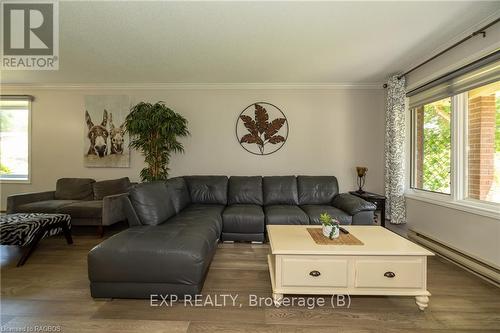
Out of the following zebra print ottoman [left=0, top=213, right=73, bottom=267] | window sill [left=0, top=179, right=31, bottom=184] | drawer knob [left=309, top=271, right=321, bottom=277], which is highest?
window sill [left=0, top=179, right=31, bottom=184]

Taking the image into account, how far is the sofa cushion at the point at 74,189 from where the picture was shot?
3855 mm

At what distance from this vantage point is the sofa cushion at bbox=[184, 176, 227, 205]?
3.70 meters

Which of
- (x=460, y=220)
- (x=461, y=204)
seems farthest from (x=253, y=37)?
(x=460, y=220)

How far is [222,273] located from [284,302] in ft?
2.40

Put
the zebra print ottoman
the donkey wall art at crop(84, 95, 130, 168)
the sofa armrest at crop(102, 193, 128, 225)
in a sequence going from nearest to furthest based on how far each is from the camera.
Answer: the zebra print ottoman → the sofa armrest at crop(102, 193, 128, 225) → the donkey wall art at crop(84, 95, 130, 168)

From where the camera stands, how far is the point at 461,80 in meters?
2.47

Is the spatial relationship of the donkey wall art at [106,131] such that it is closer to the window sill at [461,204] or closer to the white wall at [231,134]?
the white wall at [231,134]

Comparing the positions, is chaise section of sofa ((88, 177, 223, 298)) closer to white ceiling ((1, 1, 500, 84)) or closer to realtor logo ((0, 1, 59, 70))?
white ceiling ((1, 1, 500, 84))

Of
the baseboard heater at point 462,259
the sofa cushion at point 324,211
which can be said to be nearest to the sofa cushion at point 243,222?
the sofa cushion at point 324,211

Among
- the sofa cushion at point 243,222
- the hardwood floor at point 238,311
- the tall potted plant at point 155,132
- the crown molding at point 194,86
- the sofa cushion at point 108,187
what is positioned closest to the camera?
the hardwood floor at point 238,311

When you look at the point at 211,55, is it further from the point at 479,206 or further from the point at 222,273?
the point at 479,206

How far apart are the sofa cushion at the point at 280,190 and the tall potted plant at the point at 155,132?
1698 millimetres

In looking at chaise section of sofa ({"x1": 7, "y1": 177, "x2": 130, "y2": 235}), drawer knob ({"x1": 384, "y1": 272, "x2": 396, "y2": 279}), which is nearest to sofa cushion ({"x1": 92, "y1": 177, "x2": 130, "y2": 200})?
chaise section of sofa ({"x1": 7, "y1": 177, "x2": 130, "y2": 235})

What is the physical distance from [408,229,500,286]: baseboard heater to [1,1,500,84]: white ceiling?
241 centimetres
